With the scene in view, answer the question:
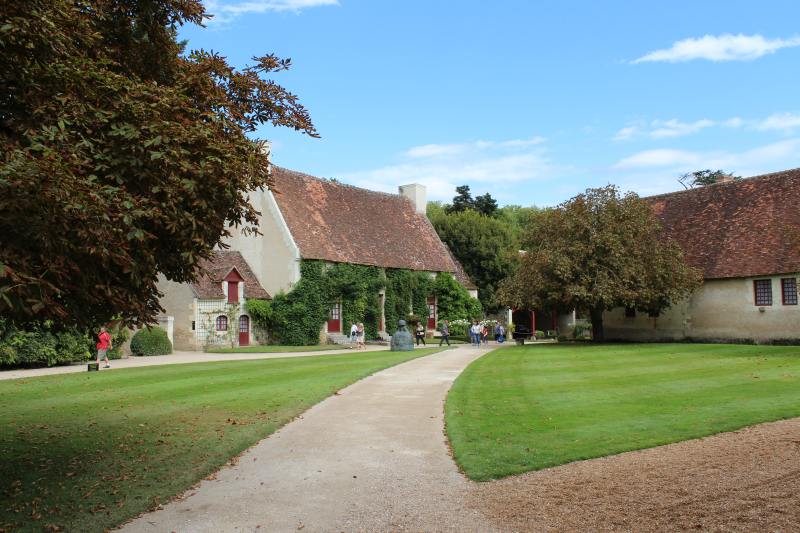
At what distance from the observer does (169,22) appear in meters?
7.45

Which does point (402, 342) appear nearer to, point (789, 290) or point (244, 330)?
point (244, 330)

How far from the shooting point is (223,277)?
33.8 meters

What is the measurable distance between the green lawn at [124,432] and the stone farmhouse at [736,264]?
20.4 metres

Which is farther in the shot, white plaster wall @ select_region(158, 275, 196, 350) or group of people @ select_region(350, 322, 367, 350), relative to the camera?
group of people @ select_region(350, 322, 367, 350)

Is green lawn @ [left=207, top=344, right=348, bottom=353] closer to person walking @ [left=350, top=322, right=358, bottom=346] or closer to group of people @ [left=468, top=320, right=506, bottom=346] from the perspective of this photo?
person walking @ [left=350, top=322, right=358, bottom=346]

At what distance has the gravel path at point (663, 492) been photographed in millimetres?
5457

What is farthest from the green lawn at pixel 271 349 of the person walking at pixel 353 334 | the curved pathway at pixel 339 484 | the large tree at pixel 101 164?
the large tree at pixel 101 164

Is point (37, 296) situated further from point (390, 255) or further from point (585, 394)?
point (390, 255)

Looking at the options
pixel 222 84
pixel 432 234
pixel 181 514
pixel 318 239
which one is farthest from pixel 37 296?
pixel 432 234

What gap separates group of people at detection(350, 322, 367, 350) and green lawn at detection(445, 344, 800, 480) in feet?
47.0

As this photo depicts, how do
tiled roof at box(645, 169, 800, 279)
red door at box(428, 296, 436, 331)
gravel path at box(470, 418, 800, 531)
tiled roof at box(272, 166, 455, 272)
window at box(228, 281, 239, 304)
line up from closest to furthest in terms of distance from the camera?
gravel path at box(470, 418, 800, 531) < tiled roof at box(645, 169, 800, 279) < window at box(228, 281, 239, 304) < tiled roof at box(272, 166, 455, 272) < red door at box(428, 296, 436, 331)

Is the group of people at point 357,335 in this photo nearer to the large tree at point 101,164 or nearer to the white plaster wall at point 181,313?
the white plaster wall at point 181,313

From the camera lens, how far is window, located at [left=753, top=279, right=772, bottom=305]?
29.2 meters

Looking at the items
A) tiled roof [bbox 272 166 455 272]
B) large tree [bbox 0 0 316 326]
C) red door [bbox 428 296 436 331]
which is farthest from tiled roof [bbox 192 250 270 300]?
large tree [bbox 0 0 316 326]
